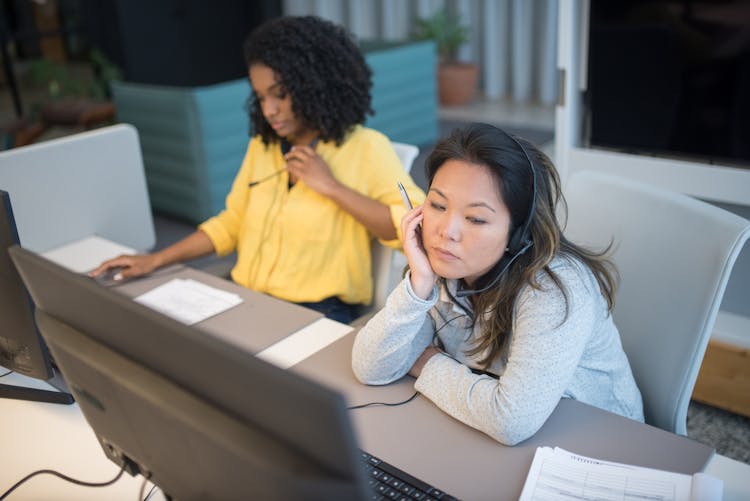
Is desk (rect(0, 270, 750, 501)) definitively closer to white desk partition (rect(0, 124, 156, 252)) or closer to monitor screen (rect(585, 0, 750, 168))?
white desk partition (rect(0, 124, 156, 252))

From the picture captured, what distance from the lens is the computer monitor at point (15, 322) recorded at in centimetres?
105

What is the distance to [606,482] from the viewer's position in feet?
3.27

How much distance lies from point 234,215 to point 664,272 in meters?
1.12

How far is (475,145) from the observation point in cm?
115

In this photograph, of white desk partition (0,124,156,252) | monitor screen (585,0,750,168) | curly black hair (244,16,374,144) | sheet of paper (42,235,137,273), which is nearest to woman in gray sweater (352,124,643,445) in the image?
curly black hair (244,16,374,144)

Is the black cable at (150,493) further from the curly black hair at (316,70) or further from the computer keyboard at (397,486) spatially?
the curly black hair at (316,70)

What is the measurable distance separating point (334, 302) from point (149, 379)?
1.15 m

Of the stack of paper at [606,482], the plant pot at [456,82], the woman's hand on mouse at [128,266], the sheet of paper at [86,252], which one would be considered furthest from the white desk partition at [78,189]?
the plant pot at [456,82]

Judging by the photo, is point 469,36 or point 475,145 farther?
point 469,36

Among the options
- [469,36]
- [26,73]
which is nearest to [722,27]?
[469,36]

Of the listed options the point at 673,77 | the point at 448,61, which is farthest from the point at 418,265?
the point at 448,61

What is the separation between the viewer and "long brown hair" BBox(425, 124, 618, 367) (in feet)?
3.72

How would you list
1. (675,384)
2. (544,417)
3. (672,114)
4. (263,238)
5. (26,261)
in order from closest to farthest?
1. (26,261)
2. (544,417)
3. (675,384)
4. (263,238)
5. (672,114)

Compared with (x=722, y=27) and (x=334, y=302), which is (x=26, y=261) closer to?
(x=334, y=302)
